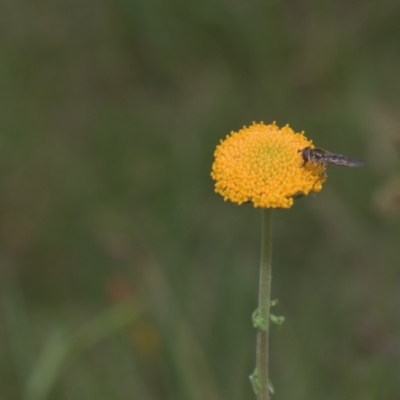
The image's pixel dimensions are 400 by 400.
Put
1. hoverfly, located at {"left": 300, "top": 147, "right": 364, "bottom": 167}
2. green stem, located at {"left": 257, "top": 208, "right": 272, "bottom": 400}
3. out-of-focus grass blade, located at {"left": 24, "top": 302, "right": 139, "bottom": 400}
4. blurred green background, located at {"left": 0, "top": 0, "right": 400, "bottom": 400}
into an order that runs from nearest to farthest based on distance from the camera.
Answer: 1. green stem, located at {"left": 257, "top": 208, "right": 272, "bottom": 400}
2. hoverfly, located at {"left": 300, "top": 147, "right": 364, "bottom": 167}
3. out-of-focus grass blade, located at {"left": 24, "top": 302, "right": 139, "bottom": 400}
4. blurred green background, located at {"left": 0, "top": 0, "right": 400, "bottom": 400}

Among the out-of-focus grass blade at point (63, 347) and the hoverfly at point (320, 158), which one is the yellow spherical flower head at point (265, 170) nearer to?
the hoverfly at point (320, 158)

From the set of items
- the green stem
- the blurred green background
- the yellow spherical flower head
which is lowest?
the green stem

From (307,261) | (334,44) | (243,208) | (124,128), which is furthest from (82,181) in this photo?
(334,44)

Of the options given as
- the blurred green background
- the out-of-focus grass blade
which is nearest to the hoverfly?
the blurred green background

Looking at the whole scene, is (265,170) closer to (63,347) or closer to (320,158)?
(320,158)

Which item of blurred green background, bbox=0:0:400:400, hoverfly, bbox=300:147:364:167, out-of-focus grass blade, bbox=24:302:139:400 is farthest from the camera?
blurred green background, bbox=0:0:400:400

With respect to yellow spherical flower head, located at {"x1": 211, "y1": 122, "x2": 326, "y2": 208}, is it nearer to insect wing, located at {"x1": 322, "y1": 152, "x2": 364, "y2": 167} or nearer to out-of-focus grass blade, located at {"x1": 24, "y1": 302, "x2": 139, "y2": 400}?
insect wing, located at {"x1": 322, "y1": 152, "x2": 364, "y2": 167}
